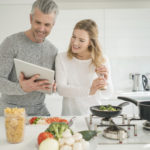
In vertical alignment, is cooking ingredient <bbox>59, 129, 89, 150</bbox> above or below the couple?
below

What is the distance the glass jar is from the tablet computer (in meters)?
0.39

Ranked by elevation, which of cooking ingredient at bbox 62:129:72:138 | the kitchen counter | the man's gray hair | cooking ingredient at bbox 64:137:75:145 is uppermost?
the man's gray hair

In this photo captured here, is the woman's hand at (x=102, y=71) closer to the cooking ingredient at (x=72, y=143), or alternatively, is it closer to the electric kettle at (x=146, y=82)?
the cooking ingredient at (x=72, y=143)

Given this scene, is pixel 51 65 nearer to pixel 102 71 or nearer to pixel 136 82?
pixel 102 71

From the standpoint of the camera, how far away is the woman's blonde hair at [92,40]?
6.86 feet

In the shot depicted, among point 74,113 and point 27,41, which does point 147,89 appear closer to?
point 74,113

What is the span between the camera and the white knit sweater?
205 cm

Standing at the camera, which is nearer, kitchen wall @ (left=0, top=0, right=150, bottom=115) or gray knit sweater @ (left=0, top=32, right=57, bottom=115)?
gray knit sweater @ (left=0, top=32, right=57, bottom=115)

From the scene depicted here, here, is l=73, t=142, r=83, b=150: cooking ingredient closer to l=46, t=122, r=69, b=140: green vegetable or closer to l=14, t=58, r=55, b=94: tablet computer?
l=46, t=122, r=69, b=140: green vegetable

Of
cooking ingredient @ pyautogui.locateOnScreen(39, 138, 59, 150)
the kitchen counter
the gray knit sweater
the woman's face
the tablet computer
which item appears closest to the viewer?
cooking ingredient @ pyautogui.locateOnScreen(39, 138, 59, 150)

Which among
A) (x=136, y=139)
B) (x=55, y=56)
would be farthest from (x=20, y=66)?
(x=136, y=139)

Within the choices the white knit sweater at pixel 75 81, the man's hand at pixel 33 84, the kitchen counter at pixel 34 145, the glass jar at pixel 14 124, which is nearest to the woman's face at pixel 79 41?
the white knit sweater at pixel 75 81

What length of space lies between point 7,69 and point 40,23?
0.43 meters

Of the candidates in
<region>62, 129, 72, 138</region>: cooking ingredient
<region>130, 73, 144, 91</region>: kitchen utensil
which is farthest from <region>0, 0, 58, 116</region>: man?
<region>130, 73, 144, 91</region>: kitchen utensil
